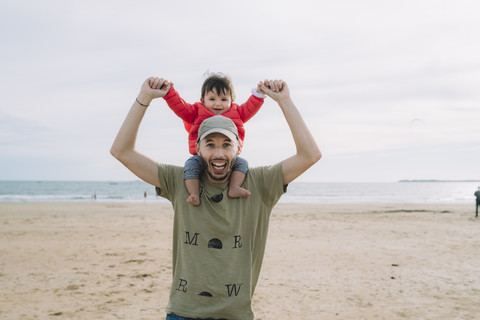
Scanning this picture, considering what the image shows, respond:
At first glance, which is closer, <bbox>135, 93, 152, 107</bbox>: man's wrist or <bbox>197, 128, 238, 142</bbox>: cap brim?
<bbox>197, 128, 238, 142</bbox>: cap brim

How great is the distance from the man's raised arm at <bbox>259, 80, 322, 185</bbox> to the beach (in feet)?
14.9

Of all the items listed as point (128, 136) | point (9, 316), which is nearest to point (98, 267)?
point (9, 316)

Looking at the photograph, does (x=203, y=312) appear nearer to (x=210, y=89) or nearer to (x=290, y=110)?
(x=290, y=110)

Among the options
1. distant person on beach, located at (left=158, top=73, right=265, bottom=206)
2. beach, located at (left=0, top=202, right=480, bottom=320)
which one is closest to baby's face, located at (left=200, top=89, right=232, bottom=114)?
distant person on beach, located at (left=158, top=73, right=265, bottom=206)

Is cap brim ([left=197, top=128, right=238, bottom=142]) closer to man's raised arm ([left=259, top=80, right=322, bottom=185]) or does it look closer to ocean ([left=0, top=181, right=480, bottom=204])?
man's raised arm ([left=259, top=80, right=322, bottom=185])

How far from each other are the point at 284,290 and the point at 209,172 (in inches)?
226

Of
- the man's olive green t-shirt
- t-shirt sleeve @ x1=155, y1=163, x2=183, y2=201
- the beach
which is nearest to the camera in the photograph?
Result: the man's olive green t-shirt

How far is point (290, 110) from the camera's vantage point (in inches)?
91.9

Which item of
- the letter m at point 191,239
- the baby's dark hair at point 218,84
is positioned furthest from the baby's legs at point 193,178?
the baby's dark hair at point 218,84

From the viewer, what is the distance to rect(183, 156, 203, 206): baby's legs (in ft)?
7.21

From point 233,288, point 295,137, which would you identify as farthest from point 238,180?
point 233,288

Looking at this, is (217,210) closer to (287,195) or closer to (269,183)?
(269,183)

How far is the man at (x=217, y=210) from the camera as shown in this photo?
2.10m

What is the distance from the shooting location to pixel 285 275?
842cm
